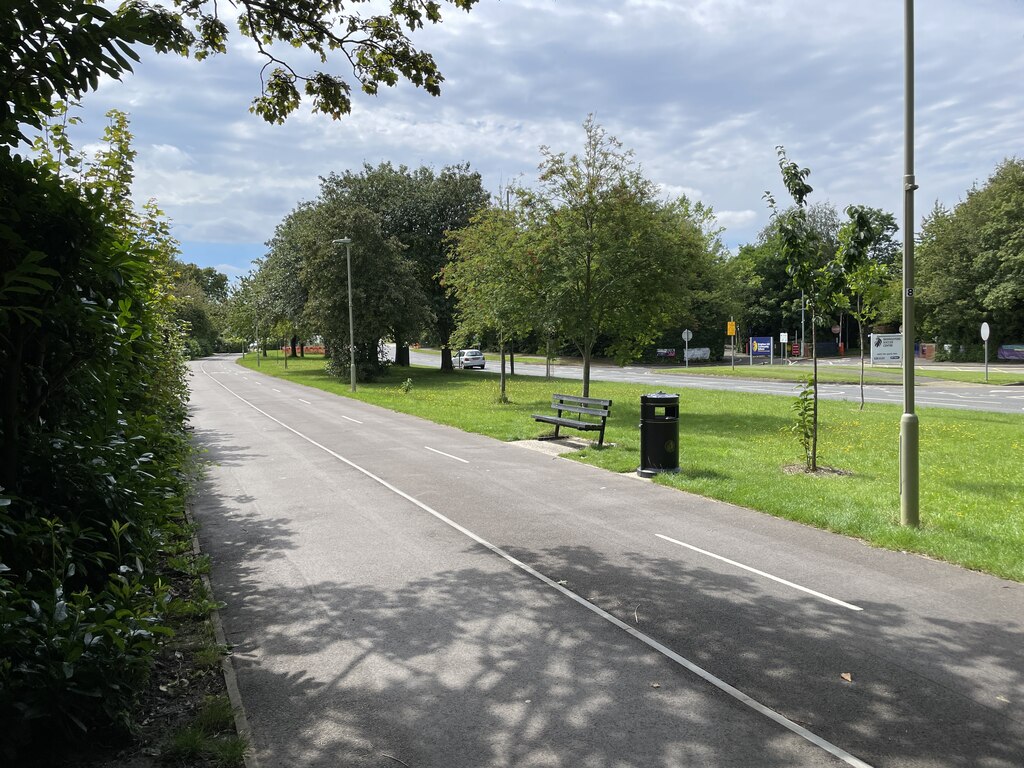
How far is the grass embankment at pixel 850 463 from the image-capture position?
7699mm

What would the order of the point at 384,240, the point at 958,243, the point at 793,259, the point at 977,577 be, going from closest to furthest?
the point at 977,577 < the point at 793,259 < the point at 384,240 < the point at 958,243

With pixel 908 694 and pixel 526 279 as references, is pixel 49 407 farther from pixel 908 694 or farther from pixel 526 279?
pixel 526 279

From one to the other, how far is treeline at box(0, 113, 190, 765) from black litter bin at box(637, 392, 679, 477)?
26.4 feet

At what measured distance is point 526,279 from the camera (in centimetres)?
2017

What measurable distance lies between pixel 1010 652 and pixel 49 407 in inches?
255

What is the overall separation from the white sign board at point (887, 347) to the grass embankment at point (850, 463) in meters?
33.2

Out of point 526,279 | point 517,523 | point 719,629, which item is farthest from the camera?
point 526,279

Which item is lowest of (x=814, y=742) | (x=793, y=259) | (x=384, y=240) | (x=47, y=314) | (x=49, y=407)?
(x=814, y=742)

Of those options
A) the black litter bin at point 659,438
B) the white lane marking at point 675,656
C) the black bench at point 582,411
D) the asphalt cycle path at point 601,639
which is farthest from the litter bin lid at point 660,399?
the white lane marking at point 675,656

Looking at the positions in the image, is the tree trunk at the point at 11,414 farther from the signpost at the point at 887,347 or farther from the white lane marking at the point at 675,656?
the signpost at the point at 887,347

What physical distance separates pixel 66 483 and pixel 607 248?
15975 millimetres

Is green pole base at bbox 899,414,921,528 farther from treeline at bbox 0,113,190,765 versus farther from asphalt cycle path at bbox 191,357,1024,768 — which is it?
treeline at bbox 0,113,190,765

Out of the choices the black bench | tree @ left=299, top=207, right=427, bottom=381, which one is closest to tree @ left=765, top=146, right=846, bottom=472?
the black bench

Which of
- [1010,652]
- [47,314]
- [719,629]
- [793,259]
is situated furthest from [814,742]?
[793,259]
